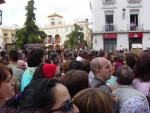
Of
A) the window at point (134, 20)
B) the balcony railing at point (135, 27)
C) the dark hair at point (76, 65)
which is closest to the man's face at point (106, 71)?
the dark hair at point (76, 65)

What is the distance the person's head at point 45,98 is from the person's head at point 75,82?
1716 millimetres

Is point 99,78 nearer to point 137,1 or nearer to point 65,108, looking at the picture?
point 65,108

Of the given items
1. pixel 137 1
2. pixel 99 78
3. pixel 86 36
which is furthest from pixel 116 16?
pixel 86 36

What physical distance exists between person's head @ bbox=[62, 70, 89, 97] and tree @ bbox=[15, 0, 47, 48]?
A: 1780 inches

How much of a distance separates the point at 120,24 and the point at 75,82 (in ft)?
128

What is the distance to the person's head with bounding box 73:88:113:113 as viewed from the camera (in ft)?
10.7

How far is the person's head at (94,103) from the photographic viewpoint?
10.7 ft

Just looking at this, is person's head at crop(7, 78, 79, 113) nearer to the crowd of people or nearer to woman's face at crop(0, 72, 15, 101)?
the crowd of people

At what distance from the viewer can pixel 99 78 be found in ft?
18.5

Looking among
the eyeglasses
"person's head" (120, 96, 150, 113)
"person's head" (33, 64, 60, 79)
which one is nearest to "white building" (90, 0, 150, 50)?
"person's head" (33, 64, 60, 79)

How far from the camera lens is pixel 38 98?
2588 mm

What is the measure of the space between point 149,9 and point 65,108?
135 feet

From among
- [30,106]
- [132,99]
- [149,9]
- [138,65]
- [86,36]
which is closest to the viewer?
[30,106]

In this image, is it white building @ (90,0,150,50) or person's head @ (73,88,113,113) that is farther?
white building @ (90,0,150,50)
